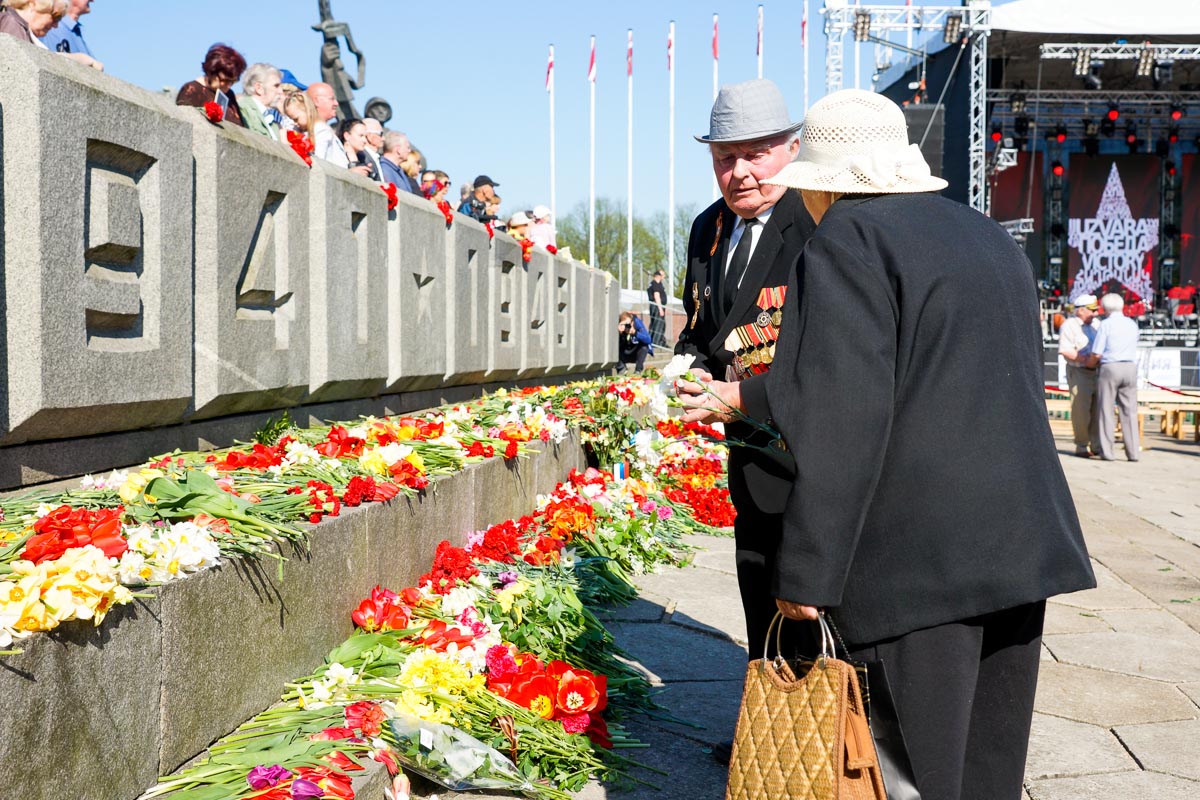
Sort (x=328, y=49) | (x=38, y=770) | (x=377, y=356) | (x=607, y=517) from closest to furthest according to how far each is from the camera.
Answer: (x=38, y=770) → (x=377, y=356) → (x=607, y=517) → (x=328, y=49)

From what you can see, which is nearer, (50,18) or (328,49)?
(50,18)

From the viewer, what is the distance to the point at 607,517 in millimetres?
6383

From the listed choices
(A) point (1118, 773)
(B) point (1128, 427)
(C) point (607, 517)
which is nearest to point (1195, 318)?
(B) point (1128, 427)

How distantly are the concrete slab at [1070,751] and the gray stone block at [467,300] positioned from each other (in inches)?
175

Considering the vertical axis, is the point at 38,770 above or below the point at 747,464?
below

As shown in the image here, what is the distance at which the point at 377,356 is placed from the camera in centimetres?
592

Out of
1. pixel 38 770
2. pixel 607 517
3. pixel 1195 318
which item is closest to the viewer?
pixel 38 770

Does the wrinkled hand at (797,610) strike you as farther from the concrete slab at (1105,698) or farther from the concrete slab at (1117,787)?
the concrete slab at (1105,698)

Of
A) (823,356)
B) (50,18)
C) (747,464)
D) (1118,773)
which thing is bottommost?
(1118,773)

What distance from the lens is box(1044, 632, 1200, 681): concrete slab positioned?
463 centimetres

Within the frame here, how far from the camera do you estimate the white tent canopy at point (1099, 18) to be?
18.6 m

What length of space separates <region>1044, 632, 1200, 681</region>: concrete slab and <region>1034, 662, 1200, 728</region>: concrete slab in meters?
0.13

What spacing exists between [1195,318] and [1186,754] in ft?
81.5

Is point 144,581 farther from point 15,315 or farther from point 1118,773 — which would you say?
point 1118,773
